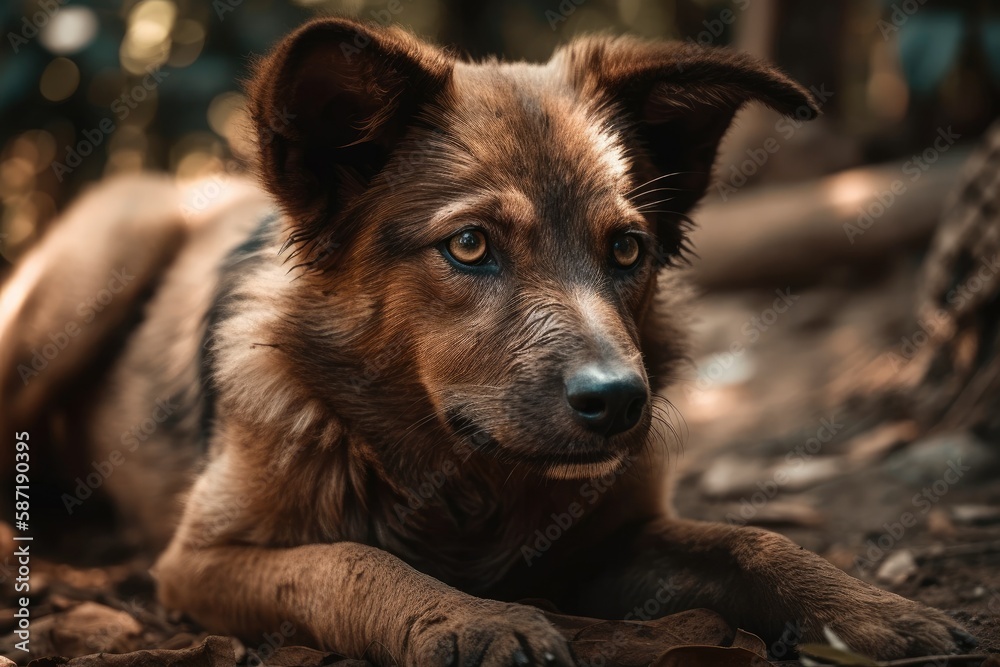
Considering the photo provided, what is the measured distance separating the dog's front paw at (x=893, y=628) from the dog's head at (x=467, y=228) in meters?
0.85

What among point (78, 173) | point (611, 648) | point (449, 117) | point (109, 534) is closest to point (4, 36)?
point (78, 173)

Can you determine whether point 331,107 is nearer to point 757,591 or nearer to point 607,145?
point 607,145

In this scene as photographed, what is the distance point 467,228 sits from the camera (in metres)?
3.34

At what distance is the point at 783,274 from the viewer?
7.95 metres

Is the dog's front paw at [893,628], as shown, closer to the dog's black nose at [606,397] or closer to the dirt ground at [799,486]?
the dirt ground at [799,486]

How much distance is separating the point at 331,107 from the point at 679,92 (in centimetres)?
134

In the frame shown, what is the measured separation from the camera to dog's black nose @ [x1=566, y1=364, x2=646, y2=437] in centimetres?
294

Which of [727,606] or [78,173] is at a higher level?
[78,173]

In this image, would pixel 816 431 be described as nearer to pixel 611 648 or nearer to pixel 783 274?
pixel 783 274

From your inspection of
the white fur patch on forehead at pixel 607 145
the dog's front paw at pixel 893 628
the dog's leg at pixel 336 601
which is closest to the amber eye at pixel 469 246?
the white fur patch on forehead at pixel 607 145

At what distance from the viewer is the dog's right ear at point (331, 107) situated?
10.5ft

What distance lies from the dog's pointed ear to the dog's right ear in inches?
25.8

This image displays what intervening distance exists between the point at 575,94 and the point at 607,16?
8995mm

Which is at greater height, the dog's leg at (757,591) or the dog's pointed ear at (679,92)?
the dog's pointed ear at (679,92)
